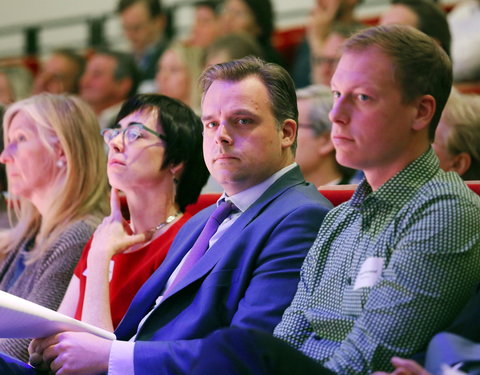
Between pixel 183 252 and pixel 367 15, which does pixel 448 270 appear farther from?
pixel 367 15

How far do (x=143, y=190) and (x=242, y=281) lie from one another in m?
0.55

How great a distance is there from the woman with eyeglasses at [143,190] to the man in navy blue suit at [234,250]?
0.49ft

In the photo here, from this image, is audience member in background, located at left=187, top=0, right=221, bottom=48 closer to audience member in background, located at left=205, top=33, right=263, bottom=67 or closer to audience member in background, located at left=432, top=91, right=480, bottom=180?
audience member in background, located at left=205, top=33, right=263, bottom=67

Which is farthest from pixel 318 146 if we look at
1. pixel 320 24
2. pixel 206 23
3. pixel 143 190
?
pixel 206 23

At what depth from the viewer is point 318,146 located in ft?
8.55

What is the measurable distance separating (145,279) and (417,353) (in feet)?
2.84

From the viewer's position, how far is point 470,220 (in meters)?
1.30

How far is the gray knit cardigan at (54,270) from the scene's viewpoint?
216cm

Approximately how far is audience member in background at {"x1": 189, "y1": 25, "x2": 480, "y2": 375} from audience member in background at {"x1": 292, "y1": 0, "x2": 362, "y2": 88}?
2316 mm

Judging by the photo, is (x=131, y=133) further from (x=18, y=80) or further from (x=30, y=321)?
(x=18, y=80)

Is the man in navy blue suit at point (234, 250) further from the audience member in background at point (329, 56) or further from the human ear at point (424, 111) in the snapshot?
the audience member in background at point (329, 56)

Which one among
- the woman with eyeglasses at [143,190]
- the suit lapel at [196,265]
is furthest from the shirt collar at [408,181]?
the woman with eyeglasses at [143,190]

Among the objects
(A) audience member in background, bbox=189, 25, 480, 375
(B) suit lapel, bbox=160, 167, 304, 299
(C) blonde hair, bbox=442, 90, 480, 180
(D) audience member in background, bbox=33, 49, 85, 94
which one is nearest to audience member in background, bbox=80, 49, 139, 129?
(D) audience member in background, bbox=33, 49, 85, 94

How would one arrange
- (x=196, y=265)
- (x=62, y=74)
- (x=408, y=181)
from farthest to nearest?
(x=62, y=74) < (x=196, y=265) < (x=408, y=181)
